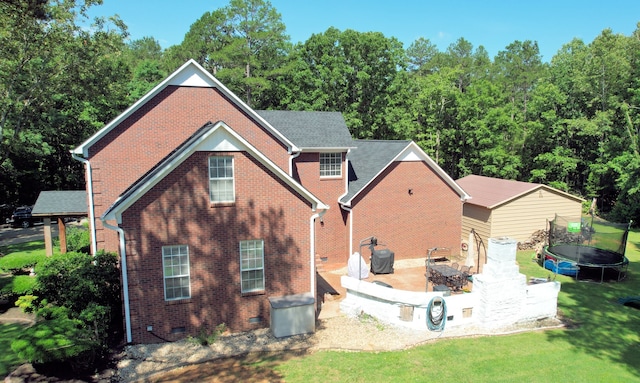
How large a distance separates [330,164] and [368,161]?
9.46ft

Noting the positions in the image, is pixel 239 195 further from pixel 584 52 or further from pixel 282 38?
pixel 584 52

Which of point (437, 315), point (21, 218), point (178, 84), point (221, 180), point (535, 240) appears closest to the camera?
point (221, 180)

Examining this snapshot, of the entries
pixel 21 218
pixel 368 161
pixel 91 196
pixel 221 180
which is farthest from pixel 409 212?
pixel 21 218

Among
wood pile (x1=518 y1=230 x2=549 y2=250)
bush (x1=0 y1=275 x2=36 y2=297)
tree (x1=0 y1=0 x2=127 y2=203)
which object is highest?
tree (x1=0 y1=0 x2=127 y2=203)

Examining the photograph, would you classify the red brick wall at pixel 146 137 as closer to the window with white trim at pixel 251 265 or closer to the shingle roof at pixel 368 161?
the window with white trim at pixel 251 265

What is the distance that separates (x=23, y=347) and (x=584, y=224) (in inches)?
1139

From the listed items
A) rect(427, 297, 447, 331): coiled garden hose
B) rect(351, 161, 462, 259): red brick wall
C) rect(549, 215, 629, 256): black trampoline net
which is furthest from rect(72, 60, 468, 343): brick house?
rect(549, 215, 629, 256): black trampoline net

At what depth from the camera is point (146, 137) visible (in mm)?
18141

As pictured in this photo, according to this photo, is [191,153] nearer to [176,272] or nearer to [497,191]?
[176,272]

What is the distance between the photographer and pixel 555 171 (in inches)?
1745

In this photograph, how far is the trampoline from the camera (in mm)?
21594

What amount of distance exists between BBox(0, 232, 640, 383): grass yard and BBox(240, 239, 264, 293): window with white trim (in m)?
2.60

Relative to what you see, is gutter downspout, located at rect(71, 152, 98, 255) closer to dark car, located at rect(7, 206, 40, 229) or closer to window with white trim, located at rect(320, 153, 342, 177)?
window with white trim, located at rect(320, 153, 342, 177)

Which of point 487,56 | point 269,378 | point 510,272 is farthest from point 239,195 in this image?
point 487,56
